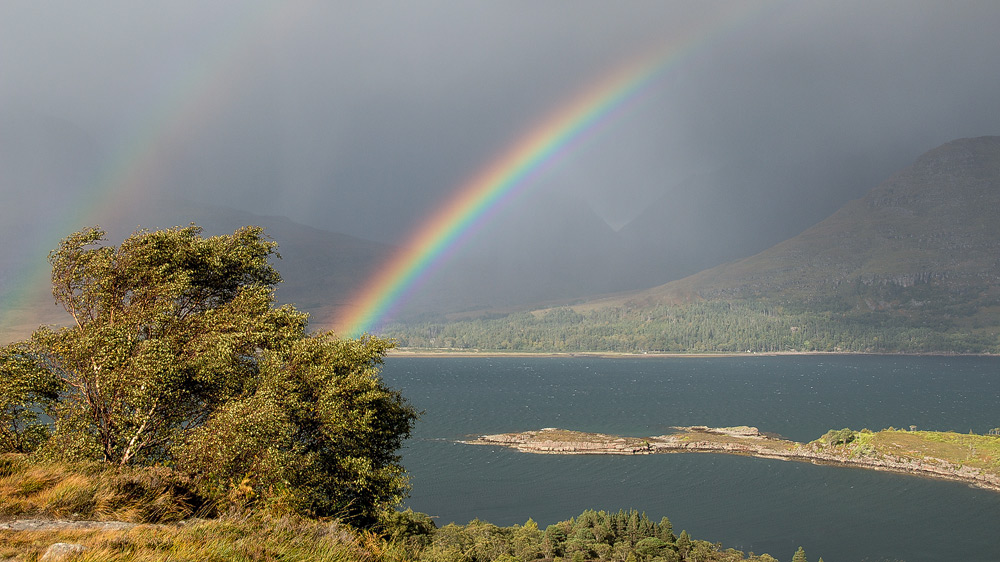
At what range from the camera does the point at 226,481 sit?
18.0m

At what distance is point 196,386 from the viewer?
21375mm

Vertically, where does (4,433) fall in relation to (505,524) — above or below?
above

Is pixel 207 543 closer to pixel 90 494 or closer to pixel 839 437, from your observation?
pixel 90 494

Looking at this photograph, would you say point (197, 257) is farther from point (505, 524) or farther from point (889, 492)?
point (889, 492)

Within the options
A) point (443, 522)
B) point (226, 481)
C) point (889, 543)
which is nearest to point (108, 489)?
point (226, 481)

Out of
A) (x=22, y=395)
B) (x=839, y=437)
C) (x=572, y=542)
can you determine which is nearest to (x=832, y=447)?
(x=839, y=437)

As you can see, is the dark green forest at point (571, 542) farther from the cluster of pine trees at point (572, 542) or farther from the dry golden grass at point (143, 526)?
the dry golden grass at point (143, 526)

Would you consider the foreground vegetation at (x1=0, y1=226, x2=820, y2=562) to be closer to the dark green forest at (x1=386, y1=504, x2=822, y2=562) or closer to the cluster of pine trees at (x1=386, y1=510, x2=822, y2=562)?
the dark green forest at (x1=386, y1=504, x2=822, y2=562)

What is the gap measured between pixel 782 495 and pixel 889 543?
19593mm

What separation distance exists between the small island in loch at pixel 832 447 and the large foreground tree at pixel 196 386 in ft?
359

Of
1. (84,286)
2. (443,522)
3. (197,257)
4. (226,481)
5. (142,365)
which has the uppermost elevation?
(197,257)

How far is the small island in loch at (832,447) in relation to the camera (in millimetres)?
111438

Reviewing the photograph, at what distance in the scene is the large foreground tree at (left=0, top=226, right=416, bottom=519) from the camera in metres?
18.5

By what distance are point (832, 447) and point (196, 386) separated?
449 feet
